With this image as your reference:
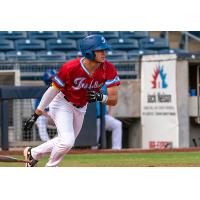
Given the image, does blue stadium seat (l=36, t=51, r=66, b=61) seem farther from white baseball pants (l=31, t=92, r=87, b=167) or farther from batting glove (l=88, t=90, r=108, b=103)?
batting glove (l=88, t=90, r=108, b=103)

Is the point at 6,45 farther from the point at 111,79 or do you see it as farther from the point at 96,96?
the point at 96,96

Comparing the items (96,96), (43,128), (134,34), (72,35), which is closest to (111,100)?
(96,96)

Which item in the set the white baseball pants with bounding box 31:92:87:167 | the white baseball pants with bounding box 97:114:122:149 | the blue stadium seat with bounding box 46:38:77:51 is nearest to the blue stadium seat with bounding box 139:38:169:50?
the blue stadium seat with bounding box 46:38:77:51

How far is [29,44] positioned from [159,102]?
3817mm

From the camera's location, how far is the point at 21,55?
16.8 m

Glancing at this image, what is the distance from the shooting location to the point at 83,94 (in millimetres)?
8641

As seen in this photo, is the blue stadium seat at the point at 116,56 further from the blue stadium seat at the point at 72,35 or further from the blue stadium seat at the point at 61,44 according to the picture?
the blue stadium seat at the point at 72,35

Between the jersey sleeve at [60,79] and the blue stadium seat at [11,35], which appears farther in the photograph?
the blue stadium seat at [11,35]

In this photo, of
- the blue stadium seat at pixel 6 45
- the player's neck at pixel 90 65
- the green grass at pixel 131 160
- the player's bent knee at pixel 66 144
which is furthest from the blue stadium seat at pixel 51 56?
A: the player's bent knee at pixel 66 144

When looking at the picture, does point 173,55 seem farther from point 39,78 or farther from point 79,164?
point 79,164

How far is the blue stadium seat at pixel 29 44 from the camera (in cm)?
1797

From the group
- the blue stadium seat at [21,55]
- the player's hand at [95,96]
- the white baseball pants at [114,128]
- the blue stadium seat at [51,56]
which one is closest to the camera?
the player's hand at [95,96]

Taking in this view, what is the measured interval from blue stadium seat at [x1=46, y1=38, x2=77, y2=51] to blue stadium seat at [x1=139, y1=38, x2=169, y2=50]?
1.72 metres

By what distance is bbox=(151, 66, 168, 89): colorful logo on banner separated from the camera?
51.2ft
